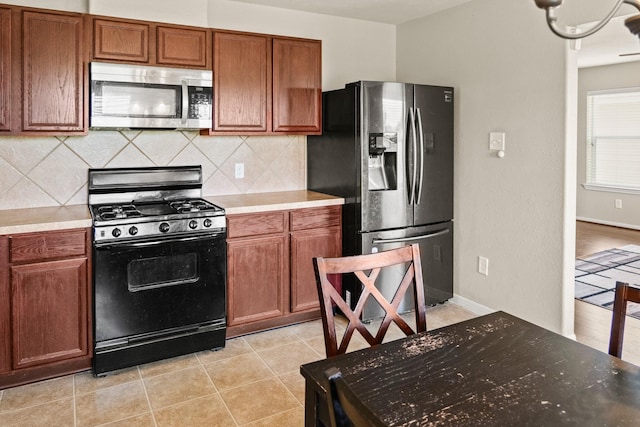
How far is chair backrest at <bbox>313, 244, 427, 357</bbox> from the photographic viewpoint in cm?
167

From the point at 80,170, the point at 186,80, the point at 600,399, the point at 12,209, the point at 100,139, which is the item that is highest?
the point at 186,80

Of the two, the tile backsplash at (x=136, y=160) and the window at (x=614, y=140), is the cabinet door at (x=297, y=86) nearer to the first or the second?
the tile backsplash at (x=136, y=160)

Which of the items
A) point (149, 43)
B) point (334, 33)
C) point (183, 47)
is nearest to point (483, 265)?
point (334, 33)

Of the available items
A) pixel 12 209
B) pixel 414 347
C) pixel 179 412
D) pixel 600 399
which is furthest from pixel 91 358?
pixel 600 399

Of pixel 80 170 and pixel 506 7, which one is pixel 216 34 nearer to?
pixel 80 170

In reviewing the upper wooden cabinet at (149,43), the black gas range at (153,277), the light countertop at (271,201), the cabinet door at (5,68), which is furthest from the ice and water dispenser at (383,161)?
the cabinet door at (5,68)

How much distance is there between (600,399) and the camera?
3.86 ft

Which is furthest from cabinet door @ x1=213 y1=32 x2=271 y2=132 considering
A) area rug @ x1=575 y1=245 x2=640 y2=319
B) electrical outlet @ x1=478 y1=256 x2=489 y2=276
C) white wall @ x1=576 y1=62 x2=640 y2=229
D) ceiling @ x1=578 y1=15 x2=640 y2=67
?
white wall @ x1=576 y1=62 x2=640 y2=229

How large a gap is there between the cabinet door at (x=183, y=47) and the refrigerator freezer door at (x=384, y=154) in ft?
3.57

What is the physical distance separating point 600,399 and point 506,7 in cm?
293

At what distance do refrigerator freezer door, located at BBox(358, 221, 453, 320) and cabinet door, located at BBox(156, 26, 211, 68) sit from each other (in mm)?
1648

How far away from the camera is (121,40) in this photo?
9.70 ft

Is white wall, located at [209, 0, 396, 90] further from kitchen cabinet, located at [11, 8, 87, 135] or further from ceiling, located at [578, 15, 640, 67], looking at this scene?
ceiling, located at [578, 15, 640, 67]

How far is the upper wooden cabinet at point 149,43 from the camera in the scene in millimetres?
2908
